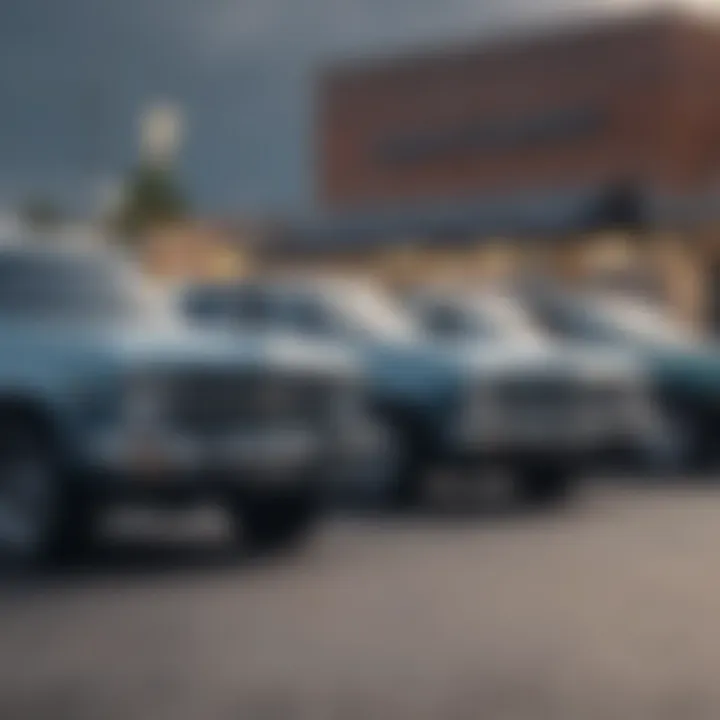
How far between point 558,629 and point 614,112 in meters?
58.2

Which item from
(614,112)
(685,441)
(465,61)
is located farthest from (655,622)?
(465,61)

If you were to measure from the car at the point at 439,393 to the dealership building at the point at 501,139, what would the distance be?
22611 mm

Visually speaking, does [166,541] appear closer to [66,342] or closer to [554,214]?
[66,342]

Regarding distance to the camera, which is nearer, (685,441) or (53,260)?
(53,260)

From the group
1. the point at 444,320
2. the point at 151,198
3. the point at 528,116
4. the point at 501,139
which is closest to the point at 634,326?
the point at 444,320

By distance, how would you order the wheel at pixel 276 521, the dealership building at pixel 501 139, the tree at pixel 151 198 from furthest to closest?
the tree at pixel 151 198, the dealership building at pixel 501 139, the wheel at pixel 276 521

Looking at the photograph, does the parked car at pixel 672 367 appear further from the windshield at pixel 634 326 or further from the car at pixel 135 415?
the car at pixel 135 415

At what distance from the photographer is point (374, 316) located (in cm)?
1648

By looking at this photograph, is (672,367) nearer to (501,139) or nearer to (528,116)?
(528,116)

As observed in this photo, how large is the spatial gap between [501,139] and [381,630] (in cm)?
6230

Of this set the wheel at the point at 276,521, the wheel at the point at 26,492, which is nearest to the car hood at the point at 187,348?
the wheel at the point at 26,492

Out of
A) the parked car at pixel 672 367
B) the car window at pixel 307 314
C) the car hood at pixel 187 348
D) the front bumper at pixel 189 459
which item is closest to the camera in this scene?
the front bumper at pixel 189 459

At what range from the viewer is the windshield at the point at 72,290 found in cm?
1274

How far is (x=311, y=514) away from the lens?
526 inches
